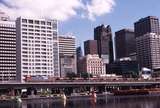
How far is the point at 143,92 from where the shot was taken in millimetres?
192500

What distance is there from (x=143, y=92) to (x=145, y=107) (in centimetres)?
11717

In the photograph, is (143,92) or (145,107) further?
(143,92)

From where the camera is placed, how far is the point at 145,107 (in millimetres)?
77062
